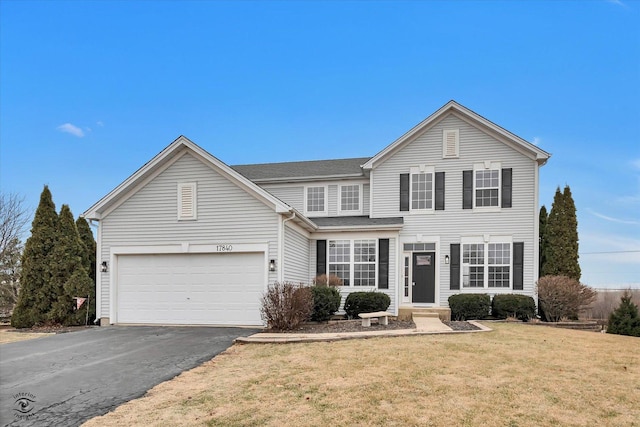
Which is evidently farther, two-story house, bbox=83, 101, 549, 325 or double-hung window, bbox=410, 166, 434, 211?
double-hung window, bbox=410, 166, 434, 211

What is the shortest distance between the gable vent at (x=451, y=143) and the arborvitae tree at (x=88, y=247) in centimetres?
1449

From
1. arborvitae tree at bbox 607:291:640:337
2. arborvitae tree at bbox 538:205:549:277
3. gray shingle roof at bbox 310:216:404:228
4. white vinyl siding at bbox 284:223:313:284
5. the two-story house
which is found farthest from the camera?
arborvitae tree at bbox 538:205:549:277

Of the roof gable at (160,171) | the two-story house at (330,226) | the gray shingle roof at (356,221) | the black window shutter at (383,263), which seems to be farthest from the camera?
the gray shingle roof at (356,221)

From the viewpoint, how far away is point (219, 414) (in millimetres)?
4949

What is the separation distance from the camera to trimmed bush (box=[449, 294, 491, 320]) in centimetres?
1430

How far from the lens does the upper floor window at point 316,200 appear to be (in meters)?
18.0

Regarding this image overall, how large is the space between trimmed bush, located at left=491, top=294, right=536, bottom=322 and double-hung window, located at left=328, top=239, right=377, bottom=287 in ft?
15.0

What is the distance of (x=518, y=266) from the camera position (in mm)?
15219

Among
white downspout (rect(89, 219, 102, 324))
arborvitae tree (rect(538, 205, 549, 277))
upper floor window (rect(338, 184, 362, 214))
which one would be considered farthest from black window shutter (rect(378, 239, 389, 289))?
white downspout (rect(89, 219, 102, 324))

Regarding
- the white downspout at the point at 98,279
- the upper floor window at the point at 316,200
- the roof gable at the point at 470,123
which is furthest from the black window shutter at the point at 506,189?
the white downspout at the point at 98,279

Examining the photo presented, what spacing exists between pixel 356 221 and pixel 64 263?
10.9 metres

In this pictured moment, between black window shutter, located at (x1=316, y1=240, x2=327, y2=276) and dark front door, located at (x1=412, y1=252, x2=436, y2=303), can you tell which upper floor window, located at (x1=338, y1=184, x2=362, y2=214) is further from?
dark front door, located at (x1=412, y1=252, x2=436, y2=303)

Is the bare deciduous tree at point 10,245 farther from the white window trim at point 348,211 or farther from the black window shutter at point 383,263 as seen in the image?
the black window shutter at point 383,263

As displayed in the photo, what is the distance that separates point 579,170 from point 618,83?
11.1 feet
